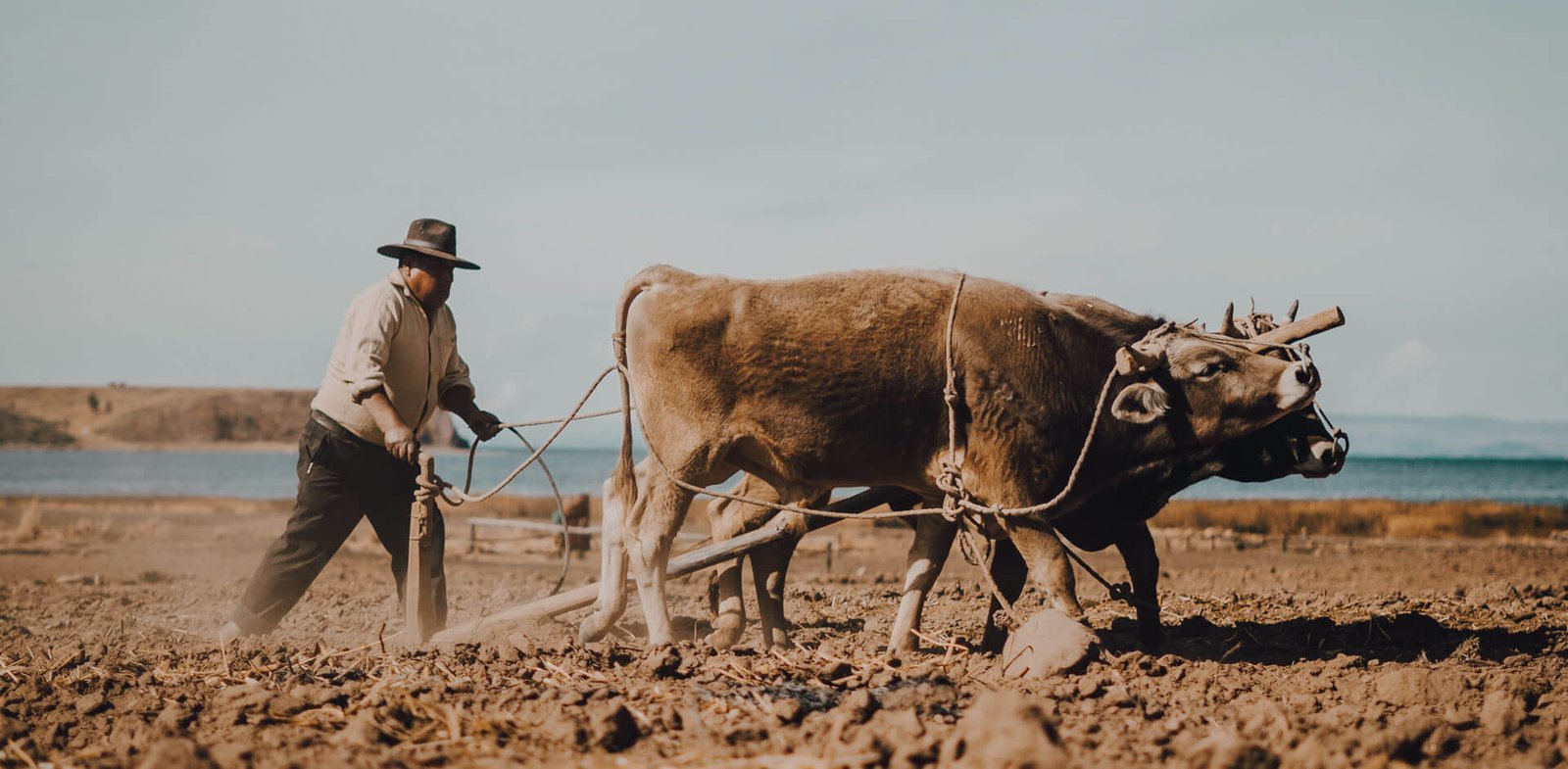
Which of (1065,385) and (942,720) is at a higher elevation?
(1065,385)

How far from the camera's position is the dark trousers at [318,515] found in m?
6.16

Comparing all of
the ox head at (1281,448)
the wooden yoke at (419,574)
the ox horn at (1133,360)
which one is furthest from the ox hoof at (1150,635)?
the wooden yoke at (419,574)

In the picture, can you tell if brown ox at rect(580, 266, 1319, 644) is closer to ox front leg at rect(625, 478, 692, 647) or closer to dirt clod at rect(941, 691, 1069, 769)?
ox front leg at rect(625, 478, 692, 647)

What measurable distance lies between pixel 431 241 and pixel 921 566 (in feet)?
10.5

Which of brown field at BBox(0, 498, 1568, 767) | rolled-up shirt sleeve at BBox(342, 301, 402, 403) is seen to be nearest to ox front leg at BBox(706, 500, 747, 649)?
brown field at BBox(0, 498, 1568, 767)

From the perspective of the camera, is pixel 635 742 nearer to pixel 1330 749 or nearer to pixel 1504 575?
pixel 1330 749

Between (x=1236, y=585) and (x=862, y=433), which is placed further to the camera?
(x=1236, y=585)

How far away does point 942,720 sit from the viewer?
151 inches

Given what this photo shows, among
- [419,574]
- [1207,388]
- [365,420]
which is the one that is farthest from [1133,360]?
[365,420]

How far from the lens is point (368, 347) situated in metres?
5.96

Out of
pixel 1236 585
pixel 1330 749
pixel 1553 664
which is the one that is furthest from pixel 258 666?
pixel 1236 585

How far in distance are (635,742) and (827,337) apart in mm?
2462

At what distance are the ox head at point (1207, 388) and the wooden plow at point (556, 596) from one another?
21 cm

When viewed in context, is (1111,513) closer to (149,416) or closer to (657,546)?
(657,546)
